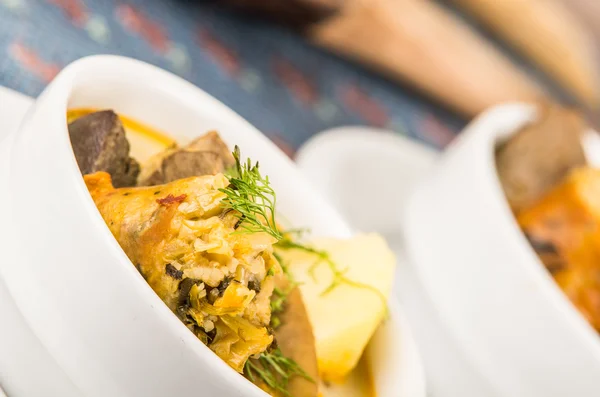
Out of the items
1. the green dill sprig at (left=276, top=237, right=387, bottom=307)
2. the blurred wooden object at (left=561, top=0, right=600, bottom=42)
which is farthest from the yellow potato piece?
the blurred wooden object at (left=561, top=0, right=600, bottom=42)

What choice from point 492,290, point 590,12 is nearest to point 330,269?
point 492,290

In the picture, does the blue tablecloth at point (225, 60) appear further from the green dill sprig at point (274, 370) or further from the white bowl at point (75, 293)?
the green dill sprig at point (274, 370)

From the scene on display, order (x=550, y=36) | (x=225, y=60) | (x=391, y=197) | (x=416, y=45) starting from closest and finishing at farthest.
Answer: (x=225, y=60) < (x=391, y=197) < (x=416, y=45) < (x=550, y=36)

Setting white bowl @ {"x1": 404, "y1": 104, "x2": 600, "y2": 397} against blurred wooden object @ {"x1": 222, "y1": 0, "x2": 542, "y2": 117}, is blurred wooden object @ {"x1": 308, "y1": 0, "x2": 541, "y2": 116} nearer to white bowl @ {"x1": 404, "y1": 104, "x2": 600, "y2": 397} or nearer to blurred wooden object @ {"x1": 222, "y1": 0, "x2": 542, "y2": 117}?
blurred wooden object @ {"x1": 222, "y1": 0, "x2": 542, "y2": 117}

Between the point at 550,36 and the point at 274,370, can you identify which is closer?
the point at 274,370

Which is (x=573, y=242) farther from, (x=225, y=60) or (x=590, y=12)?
(x=590, y=12)
